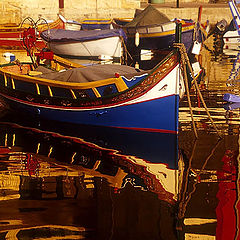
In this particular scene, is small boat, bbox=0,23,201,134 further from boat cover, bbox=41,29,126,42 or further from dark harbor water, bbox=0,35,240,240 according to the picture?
boat cover, bbox=41,29,126,42

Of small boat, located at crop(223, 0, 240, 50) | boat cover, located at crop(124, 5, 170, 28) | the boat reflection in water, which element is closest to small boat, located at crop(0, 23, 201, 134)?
the boat reflection in water

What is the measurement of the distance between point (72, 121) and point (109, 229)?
7.08 meters

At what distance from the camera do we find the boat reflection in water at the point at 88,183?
9109 millimetres

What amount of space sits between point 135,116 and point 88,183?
12.8 feet

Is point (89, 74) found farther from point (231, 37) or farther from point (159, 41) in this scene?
point (231, 37)

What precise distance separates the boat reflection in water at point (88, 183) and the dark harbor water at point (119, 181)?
0.02 metres

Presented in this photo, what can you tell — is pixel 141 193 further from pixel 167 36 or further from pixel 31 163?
pixel 167 36

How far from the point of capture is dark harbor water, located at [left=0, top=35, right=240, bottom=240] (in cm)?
909

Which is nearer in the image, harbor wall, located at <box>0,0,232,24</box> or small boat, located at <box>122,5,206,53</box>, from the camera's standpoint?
small boat, located at <box>122,5,206,53</box>

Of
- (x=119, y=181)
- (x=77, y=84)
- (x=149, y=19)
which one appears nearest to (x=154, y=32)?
A: (x=149, y=19)

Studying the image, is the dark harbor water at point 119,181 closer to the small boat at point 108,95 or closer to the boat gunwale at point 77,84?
the small boat at point 108,95

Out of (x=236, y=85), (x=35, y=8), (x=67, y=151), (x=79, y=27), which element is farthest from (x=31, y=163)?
(x=35, y=8)

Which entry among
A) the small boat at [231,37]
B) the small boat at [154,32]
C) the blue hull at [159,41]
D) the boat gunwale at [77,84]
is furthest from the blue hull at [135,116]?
the small boat at [231,37]

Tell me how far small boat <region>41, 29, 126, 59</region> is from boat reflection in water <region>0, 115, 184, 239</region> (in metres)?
10.6
